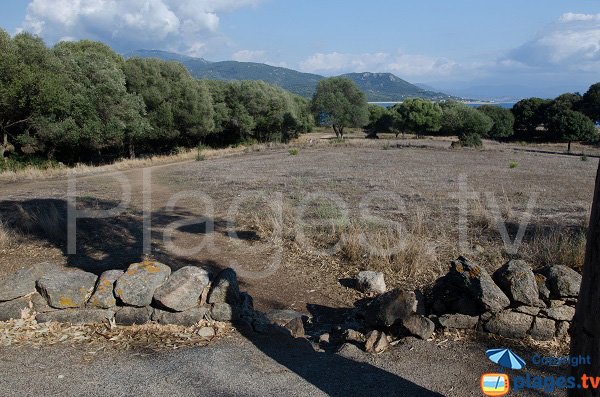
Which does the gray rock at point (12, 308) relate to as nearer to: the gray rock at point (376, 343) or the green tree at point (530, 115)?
the gray rock at point (376, 343)

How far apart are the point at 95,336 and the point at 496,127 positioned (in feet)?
209

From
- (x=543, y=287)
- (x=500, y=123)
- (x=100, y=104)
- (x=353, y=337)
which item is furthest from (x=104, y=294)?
(x=500, y=123)

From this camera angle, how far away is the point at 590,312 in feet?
9.06

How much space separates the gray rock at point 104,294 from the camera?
16.8ft

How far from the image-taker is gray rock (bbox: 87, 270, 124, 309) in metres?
5.11

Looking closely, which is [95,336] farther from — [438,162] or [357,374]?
[438,162]

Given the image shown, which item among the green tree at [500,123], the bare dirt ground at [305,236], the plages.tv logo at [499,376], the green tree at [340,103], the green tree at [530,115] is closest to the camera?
the plages.tv logo at [499,376]

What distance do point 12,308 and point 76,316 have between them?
2.13 ft

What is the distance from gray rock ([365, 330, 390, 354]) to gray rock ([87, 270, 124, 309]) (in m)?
2.68

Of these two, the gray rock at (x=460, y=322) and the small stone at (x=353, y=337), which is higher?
the gray rock at (x=460, y=322)

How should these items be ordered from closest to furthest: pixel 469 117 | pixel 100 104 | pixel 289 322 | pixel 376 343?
pixel 376 343 → pixel 289 322 → pixel 100 104 → pixel 469 117

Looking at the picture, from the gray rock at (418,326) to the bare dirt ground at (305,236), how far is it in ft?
0.47

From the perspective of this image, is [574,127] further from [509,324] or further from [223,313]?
[223,313]

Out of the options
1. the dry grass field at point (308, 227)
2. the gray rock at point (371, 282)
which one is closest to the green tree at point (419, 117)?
the dry grass field at point (308, 227)
